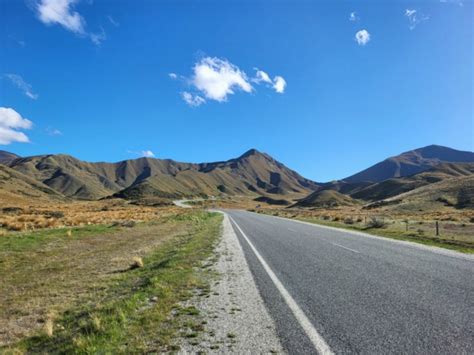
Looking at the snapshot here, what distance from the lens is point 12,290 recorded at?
9.33 meters

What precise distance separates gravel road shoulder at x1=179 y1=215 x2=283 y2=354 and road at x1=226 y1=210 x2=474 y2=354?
0.71 ft

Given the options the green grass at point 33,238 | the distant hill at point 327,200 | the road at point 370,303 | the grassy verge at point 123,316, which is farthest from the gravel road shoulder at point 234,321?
the distant hill at point 327,200

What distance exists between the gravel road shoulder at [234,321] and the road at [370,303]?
0.71 feet

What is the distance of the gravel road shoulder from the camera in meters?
4.47

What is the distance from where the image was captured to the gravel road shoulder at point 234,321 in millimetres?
4473

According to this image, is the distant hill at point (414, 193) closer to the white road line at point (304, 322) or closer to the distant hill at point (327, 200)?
the distant hill at point (327, 200)

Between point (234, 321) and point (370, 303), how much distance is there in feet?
8.87

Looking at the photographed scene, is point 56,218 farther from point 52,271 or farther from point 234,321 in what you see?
point 234,321

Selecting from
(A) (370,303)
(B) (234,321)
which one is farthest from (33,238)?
(A) (370,303)

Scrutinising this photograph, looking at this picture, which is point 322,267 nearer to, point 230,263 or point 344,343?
point 230,263

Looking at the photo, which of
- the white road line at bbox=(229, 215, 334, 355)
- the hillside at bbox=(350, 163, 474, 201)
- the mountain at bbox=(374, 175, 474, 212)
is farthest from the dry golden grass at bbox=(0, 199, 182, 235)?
the hillside at bbox=(350, 163, 474, 201)

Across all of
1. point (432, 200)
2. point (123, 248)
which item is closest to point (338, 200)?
point (432, 200)

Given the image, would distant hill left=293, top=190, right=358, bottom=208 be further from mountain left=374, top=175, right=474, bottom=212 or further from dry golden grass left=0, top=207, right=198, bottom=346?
dry golden grass left=0, top=207, right=198, bottom=346

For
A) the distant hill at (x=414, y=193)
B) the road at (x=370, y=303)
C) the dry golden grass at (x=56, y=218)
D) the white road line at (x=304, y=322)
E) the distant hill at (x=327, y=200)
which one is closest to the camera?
the white road line at (x=304, y=322)
